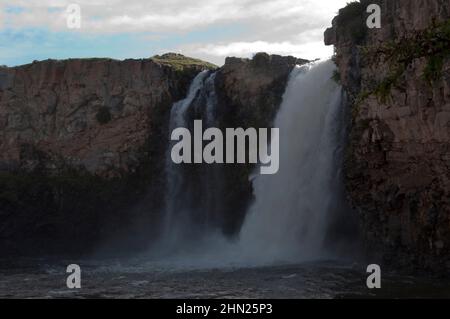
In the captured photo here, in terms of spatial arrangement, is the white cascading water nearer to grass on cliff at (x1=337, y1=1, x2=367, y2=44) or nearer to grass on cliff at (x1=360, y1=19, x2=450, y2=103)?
grass on cliff at (x1=337, y1=1, x2=367, y2=44)

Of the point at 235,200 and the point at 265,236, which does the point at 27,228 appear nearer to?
the point at 235,200

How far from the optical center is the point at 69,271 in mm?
25594

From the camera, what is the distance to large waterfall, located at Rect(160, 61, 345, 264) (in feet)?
88.0

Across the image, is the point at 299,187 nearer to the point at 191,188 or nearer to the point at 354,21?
the point at 354,21

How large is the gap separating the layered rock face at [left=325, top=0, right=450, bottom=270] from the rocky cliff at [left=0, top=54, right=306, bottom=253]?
967 centimetres

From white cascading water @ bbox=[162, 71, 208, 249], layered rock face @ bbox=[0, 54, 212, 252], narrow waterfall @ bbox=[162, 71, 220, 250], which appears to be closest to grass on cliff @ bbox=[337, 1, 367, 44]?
narrow waterfall @ bbox=[162, 71, 220, 250]

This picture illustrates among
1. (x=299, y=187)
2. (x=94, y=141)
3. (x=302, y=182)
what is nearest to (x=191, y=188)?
(x=94, y=141)

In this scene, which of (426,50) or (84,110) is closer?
(426,50)

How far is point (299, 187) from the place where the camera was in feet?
91.8

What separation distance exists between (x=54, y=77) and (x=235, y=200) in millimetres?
13065

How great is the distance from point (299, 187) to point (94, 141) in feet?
45.2

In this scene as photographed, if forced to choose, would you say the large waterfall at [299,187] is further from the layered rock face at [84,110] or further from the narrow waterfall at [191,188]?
the layered rock face at [84,110]
